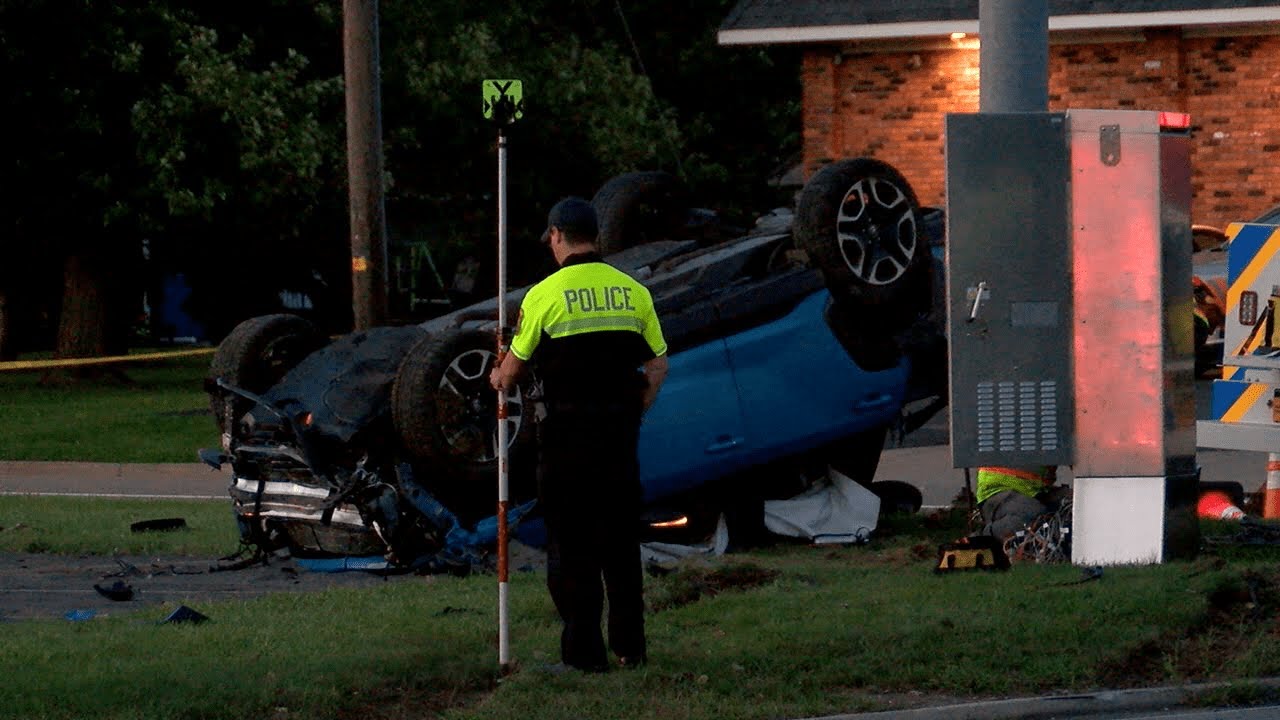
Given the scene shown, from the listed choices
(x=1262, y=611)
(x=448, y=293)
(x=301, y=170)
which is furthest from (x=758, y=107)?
(x=1262, y=611)

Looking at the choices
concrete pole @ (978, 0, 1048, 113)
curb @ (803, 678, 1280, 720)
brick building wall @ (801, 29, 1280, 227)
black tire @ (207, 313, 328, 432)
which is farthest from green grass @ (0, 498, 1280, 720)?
brick building wall @ (801, 29, 1280, 227)

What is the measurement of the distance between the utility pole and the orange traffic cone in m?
6.56

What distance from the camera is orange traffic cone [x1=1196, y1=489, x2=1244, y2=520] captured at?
12.4 metres

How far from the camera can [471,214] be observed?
33.4 meters

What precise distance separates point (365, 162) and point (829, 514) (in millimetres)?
5940

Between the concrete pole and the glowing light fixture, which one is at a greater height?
the concrete pole

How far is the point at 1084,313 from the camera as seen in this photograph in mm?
10227

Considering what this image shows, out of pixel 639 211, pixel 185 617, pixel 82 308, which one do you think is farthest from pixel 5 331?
pixel 185 617

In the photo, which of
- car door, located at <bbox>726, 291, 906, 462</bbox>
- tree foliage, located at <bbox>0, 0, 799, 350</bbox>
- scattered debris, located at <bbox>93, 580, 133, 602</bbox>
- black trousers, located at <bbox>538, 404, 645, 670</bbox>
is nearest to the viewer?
black trousers, located at <bbox>538, 404, 645, 670</bbox>

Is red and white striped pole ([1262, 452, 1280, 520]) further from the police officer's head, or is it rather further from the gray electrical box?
the police officer's head

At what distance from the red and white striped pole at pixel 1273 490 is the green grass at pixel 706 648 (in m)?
2.79

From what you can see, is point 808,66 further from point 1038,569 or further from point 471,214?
point 1038,569

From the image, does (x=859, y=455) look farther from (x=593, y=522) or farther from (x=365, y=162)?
(x=365, y=162)

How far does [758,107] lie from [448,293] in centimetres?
662
